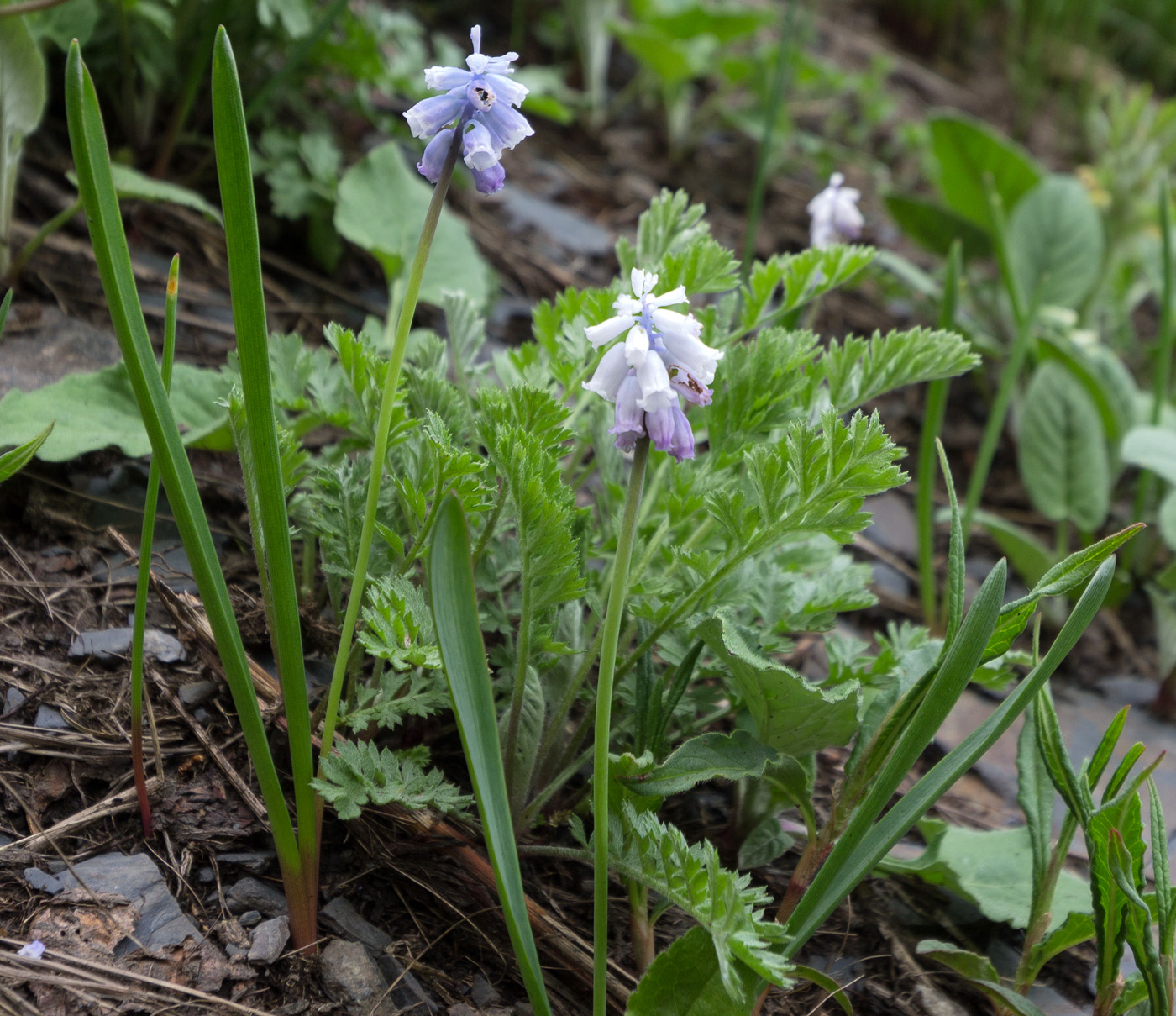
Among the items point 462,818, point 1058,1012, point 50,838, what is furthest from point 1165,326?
point 50,838

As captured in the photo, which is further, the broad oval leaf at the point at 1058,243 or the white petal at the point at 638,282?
the broad oval leaf at the point at 1058,243

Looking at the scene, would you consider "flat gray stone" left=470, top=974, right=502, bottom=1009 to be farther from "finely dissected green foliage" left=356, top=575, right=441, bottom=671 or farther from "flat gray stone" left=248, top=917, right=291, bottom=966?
"finely dissected green foliage" left=356, top=575, right=441, bottom=671

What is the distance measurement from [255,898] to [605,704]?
1.55 ft

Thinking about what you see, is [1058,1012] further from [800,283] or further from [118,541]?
[118,541]

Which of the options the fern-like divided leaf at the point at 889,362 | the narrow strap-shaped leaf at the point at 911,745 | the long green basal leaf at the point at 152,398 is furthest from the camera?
the fern-like divided leaf at the point at 889,362

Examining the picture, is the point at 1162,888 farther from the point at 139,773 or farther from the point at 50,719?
the point at 50,719

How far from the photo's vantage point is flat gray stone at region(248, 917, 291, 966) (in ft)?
3.13

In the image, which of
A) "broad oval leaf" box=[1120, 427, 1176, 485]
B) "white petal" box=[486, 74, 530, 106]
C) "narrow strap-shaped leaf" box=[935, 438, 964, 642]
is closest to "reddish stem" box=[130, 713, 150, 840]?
"white petal" box=[486, 74, 530, 106]

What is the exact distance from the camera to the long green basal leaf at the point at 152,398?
773 millimetres

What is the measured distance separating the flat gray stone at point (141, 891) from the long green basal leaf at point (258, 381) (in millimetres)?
178

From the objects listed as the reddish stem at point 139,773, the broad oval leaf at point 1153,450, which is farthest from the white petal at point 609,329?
the broad oval leaf at point 1153,450

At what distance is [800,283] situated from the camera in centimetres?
127

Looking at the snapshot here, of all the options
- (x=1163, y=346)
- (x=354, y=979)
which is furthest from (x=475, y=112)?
(x=1163, y=346)

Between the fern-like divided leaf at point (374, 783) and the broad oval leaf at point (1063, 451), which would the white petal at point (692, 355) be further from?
the broad oval leaf at point (1063, 451)
